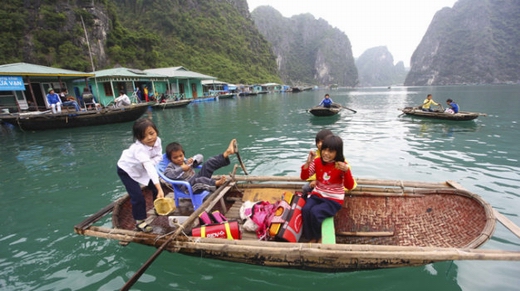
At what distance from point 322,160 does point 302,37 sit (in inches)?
7317

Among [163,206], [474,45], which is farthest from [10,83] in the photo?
[474,45]

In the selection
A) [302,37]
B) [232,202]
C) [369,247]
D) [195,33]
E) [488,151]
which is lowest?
[488,151]

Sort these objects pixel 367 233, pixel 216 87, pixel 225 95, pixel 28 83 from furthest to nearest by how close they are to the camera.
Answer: pixel 216 87
pixel 225 95
pixel 28 83
pixel 367 233

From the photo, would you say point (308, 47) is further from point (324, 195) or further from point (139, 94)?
point (324, 195)

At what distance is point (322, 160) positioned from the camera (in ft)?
11.0

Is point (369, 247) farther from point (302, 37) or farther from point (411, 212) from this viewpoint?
point (302, 37)

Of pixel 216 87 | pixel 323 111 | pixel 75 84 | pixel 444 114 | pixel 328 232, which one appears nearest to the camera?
pixel 328 232

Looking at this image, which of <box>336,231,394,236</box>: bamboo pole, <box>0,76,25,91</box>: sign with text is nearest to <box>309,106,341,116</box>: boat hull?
<box>336,231,394,236</box>: bamboo pole

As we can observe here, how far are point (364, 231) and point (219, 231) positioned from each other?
7.28ft

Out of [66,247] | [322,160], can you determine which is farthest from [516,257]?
[66,247]

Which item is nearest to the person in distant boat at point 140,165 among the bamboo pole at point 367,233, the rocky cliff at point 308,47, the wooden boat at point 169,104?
the bamboo pole at point 367,233

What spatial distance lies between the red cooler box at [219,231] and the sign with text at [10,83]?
749 inches

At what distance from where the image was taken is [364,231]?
3.79 m

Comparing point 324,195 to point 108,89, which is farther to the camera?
point 108,89
